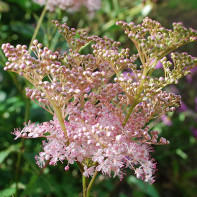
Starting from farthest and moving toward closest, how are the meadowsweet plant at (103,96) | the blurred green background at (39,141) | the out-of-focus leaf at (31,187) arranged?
the blurred green background at (39,141), the out-of-focus leaf at (31,187), the meadowsweet plant at (103,96)

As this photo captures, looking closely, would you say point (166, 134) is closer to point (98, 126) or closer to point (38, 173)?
point (38, 173)

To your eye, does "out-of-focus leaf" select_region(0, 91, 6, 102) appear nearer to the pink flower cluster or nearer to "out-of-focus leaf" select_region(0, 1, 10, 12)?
"out-of-focus leaf" select_region(0, 1, 10, 12)

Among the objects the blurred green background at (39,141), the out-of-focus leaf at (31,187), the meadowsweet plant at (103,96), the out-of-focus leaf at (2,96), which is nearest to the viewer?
the meadowsweet plant at (103,96)

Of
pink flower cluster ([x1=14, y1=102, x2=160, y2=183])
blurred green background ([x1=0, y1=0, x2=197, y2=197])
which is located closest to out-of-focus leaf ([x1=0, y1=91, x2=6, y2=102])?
blurred green background ([x1=0, y1=0, x2=197, y2=197])

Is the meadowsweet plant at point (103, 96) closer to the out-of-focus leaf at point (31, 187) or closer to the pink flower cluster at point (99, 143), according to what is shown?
the pink flower cluster at point (99, 143)

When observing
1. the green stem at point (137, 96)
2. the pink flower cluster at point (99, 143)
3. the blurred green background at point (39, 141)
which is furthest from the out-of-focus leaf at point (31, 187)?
the green stem at point (137, 96)

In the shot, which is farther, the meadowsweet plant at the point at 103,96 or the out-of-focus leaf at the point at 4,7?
the out-of-focus leaf at the point at 4,7

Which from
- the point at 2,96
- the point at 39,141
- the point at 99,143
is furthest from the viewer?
the point at 2,96

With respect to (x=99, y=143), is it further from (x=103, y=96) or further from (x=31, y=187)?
(x=31, y=187)

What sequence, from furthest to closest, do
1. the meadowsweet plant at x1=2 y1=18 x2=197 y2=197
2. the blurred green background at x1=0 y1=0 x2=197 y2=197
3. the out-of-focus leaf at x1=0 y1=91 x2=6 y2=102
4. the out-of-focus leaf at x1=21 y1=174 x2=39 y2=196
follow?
the out-of-focus leaf at x1=0 y1=91 x2=6 y2=102
the blurred green background at x1=0 y1=0 x2=197 y2=197
the out-of-focus leaf at x1=21 y1=174 x2=39 y2=196
the meadowsweet plant at x1=2 y1=18 x2=197 y2=197

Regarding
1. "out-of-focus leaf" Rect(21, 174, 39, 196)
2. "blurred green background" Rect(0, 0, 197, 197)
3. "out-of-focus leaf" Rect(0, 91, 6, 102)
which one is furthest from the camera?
"out-of-focus leaf" Rect(0, 91, 6, 102)

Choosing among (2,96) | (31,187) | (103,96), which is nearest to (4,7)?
(2,96)
